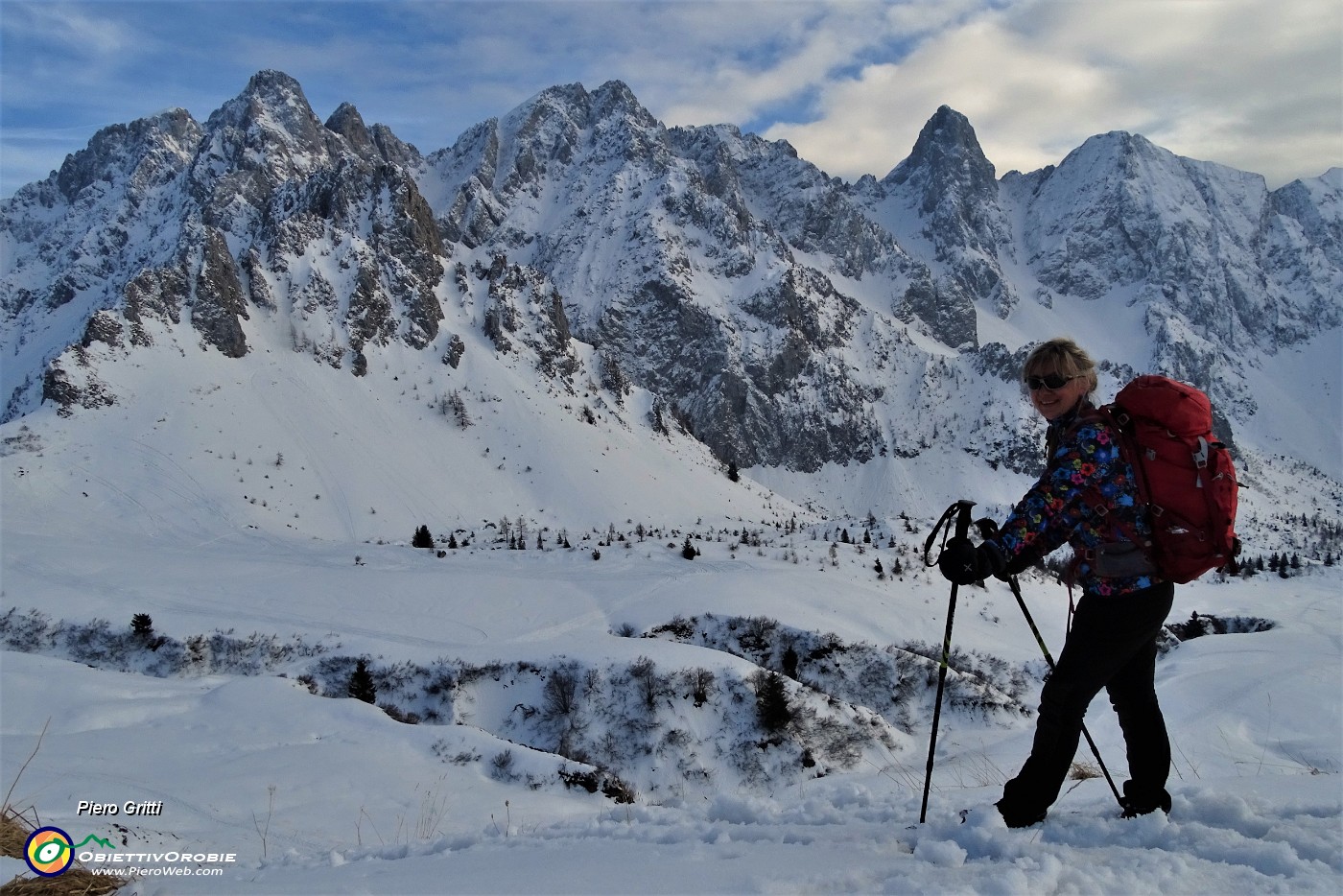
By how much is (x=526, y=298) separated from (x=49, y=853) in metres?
89.1

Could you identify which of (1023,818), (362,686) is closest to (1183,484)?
(1023,818)

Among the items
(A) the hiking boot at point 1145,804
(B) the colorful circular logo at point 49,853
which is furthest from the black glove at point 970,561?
(B) the colorful circular logo at point 49,853

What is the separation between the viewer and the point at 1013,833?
371 centimetres

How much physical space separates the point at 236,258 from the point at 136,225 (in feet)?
246

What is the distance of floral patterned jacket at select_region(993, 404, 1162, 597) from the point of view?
3.87 m

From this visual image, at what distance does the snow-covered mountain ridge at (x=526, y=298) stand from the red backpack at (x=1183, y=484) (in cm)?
5230

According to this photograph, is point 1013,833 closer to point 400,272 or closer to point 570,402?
point 570,402

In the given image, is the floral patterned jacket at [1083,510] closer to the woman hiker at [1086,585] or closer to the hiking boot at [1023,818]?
the woman hiker at [1086,585]

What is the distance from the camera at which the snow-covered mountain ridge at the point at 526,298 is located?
65.7 m

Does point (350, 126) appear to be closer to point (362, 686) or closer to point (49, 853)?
point (362, 686)

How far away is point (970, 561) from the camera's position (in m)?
3.99

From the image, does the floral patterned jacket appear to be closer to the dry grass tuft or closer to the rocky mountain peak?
the dry grass tuft

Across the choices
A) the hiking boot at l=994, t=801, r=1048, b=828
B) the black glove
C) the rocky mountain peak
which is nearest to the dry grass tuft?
the black glove

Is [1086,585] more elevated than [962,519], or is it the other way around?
[962,519]
